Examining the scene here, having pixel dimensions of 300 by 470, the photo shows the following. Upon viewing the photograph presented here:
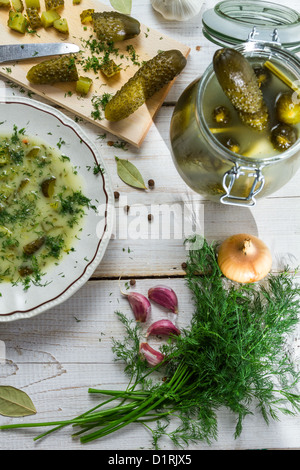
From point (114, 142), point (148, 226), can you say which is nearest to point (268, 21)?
point (114, 142)

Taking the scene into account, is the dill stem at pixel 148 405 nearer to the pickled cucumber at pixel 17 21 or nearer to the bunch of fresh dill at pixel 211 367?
the bunch of fresh dill at pixel 211 367

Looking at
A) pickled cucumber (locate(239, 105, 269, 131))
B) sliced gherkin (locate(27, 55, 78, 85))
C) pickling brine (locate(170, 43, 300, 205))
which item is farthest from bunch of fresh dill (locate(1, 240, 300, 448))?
sliced gherkin (locate(27, 55, 78, 85))

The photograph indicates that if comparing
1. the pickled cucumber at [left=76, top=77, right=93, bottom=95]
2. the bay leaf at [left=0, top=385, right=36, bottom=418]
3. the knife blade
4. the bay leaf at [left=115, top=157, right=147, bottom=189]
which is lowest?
the bay leaf at [left=0, top=385, right=36, bottom=418]

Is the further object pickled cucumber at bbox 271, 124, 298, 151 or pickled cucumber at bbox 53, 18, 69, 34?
pickled cucumber at bbox 53, 18, 69, 34

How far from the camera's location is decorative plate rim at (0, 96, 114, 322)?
1382 mm

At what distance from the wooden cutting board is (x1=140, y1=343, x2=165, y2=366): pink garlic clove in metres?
0.65

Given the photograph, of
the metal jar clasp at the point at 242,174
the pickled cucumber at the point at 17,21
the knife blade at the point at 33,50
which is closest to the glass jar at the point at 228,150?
the metal jar clasp at the point at 242,174

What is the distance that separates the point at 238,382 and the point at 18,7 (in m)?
1.37

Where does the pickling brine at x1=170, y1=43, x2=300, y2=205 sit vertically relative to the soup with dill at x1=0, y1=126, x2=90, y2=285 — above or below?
above

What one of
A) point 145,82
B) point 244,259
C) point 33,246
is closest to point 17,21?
point 145,82

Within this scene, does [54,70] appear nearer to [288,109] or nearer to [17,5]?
[17,5]

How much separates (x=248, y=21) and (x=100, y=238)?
2.38 ft

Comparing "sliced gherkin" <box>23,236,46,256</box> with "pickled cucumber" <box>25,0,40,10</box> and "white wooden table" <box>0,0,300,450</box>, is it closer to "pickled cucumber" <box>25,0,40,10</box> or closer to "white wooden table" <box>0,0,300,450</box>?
"white wooden table" <box>0,0,300,450</box>

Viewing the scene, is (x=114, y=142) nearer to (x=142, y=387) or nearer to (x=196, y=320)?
(x=196, y=320)
